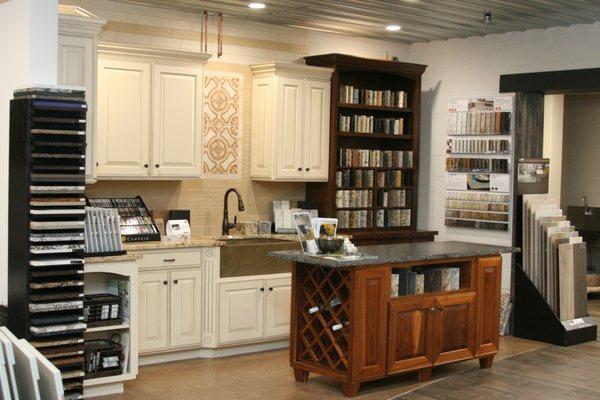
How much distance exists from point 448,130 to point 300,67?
204 centimetres

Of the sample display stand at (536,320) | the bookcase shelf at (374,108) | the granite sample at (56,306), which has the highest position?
the bookcase shelf at (374,108)

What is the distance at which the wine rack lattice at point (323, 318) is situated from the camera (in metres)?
6.32

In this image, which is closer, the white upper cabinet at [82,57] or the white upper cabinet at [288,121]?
the white upper cabinet at [82,57]

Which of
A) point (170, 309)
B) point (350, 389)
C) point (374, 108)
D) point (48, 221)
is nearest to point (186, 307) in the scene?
point (170, 309)

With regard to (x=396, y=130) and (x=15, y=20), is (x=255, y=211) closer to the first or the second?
(x=396, y=130)

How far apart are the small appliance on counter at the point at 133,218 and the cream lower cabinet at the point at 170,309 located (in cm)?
Answer: 40

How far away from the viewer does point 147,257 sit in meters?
7.01

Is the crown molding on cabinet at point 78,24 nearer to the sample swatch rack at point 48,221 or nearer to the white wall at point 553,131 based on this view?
the sample swatch rack at point 48,221

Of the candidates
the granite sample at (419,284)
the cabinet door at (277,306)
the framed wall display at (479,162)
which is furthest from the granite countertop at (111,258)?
the framed wall display at (479,162)

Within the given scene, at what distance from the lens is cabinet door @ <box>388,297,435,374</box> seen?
647 centimetres

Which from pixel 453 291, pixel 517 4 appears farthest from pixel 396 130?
pixel 453 291

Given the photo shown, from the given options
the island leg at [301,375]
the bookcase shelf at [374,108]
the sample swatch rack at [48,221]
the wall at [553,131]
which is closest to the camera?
the sample swatch rack at [48,221]

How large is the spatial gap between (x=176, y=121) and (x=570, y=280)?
3.98m

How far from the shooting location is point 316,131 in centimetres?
854
